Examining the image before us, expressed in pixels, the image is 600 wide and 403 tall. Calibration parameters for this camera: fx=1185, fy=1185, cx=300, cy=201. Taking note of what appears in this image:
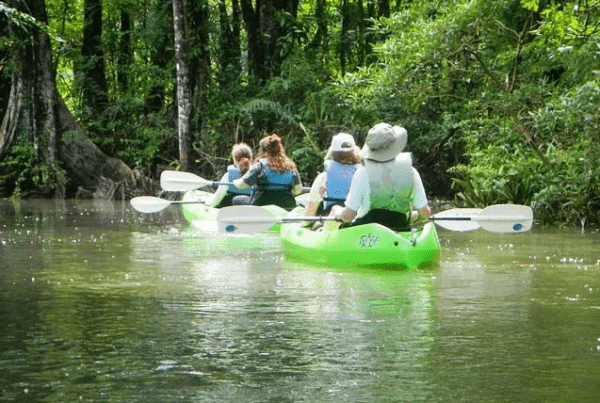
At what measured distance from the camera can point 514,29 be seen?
59.1 feet

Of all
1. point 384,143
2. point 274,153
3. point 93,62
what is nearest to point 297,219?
point 384,143

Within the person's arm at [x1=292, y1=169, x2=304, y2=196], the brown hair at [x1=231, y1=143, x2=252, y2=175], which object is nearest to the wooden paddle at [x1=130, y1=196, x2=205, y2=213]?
the brown hair at [x1=231, y1=143, x2=252, y2=175]

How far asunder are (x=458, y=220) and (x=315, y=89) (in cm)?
1359

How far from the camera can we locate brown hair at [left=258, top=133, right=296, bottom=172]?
1428 centimetres

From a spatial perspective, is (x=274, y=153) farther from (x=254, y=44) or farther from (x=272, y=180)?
(x=254, y=44)

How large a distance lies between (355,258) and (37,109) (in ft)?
49.9

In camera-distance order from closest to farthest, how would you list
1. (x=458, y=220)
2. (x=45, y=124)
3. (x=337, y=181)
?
(x=337, y=181)
(x=458, y=220)
(x=45, y=124)

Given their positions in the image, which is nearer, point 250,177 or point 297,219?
point 297,219

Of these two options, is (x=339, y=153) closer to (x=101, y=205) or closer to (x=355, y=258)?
(x=355, y=258)

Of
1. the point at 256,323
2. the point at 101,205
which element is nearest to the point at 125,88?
the point at 101,205

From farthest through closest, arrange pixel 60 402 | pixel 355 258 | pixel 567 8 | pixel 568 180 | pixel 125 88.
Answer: pixel 125 88
pixel 568 180
pixel 567 8
pixel 355 258
pixel 60 402

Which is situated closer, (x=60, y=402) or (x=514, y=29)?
(x=60, y=402)

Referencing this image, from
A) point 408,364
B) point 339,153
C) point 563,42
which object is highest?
point 563,42

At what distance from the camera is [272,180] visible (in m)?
14.7
